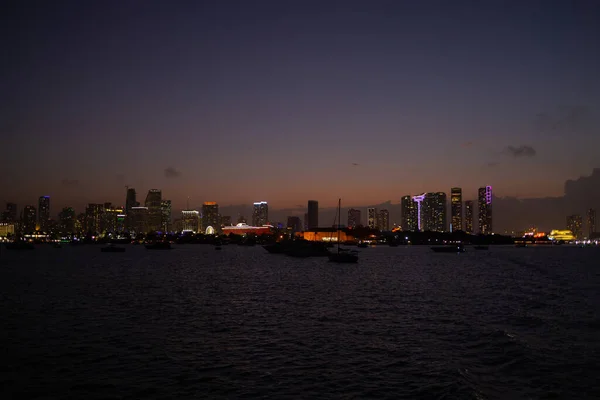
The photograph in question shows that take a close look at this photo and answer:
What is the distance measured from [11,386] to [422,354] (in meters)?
Answer: 17.8

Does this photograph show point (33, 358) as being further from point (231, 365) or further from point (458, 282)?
point (458, 282)

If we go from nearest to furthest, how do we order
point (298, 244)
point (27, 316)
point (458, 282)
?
point (27, 316) → point (458, 282) → point (298, 244)

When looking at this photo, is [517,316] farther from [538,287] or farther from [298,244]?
[298,244]

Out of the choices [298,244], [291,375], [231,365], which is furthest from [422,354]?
[298,244]

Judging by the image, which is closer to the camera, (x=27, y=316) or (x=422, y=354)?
(x=422, y=354)

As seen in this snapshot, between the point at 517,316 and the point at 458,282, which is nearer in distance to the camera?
the point at 517,316

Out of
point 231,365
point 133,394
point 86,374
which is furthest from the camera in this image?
point 231,365

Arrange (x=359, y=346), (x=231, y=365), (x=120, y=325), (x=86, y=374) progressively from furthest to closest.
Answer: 1. (x=120, y=325)
2. (x=359, y=346)
3. (x=231, y=365)
4. (x=86, y=374)

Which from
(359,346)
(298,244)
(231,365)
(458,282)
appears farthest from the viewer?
(298,244)

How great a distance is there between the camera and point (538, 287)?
59.3 metres

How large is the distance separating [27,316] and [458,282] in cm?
5043

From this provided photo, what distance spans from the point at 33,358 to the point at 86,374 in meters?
4.34

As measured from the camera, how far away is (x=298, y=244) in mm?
137750

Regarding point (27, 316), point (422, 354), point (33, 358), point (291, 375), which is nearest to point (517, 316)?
point (422, 354)
